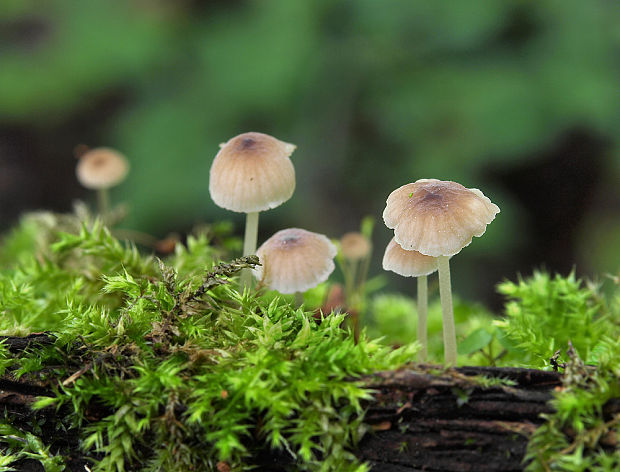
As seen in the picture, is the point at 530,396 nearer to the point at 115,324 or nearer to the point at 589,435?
the point at 589,435

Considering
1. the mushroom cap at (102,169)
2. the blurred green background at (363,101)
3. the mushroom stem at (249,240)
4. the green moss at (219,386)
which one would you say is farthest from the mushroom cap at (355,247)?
the blurred green background at (363,101)

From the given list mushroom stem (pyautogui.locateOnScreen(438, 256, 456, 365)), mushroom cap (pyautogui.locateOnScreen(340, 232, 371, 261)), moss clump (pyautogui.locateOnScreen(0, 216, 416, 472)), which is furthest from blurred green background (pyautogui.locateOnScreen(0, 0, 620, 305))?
moss clump (pyautogui.locateOnScreen(0, 216, 416, 472))

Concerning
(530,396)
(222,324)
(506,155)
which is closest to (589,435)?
(530,396)

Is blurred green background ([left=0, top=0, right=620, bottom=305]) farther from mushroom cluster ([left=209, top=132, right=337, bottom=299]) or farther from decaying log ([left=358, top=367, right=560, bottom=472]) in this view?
decaying log ([left=358, top=367, right=560, bottom=472])

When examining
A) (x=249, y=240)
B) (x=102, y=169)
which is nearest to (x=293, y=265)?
(x=249, y=240)

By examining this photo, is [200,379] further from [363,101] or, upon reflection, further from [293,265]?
[363,101]

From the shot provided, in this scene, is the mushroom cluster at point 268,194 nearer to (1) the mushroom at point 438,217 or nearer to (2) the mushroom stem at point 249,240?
(2) the mushroom stem at point 249,240
